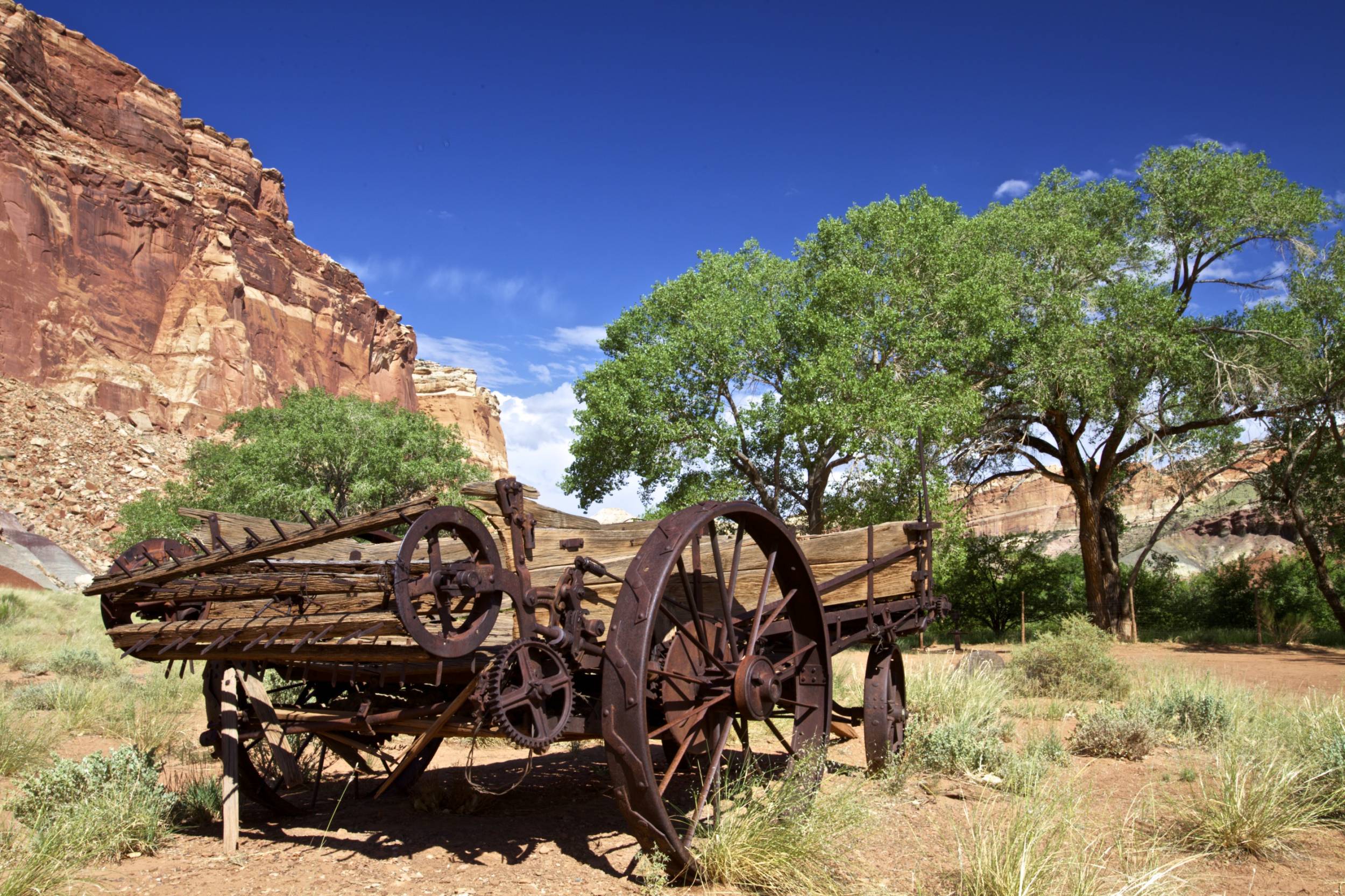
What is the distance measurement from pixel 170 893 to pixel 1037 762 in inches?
207

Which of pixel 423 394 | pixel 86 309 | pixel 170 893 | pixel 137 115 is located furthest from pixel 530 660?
pixel 423 394

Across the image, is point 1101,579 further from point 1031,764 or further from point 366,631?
point 366,631

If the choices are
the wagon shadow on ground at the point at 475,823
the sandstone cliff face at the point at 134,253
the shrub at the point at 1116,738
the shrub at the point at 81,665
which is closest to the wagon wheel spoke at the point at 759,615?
the wagon shadow on ground at the point at 475,823

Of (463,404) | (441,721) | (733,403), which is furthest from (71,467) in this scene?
(463,404)

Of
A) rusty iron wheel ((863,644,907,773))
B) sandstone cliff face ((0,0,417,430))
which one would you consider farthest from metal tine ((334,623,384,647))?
sandstone cliff face ((0,0,417,430))

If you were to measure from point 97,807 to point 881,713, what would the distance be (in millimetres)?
5003

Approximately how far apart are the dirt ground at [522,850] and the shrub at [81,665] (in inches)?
280

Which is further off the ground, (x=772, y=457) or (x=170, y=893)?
(x=772, y=457)

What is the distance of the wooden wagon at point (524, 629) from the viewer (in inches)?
139

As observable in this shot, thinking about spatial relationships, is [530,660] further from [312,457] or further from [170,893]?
Result: [312,457]

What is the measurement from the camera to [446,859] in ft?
14.7

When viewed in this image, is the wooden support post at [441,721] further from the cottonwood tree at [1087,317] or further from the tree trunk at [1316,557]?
the tree trunk at [1316,557]

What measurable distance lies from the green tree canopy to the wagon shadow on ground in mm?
17239

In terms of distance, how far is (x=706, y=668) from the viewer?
4.47 metres
